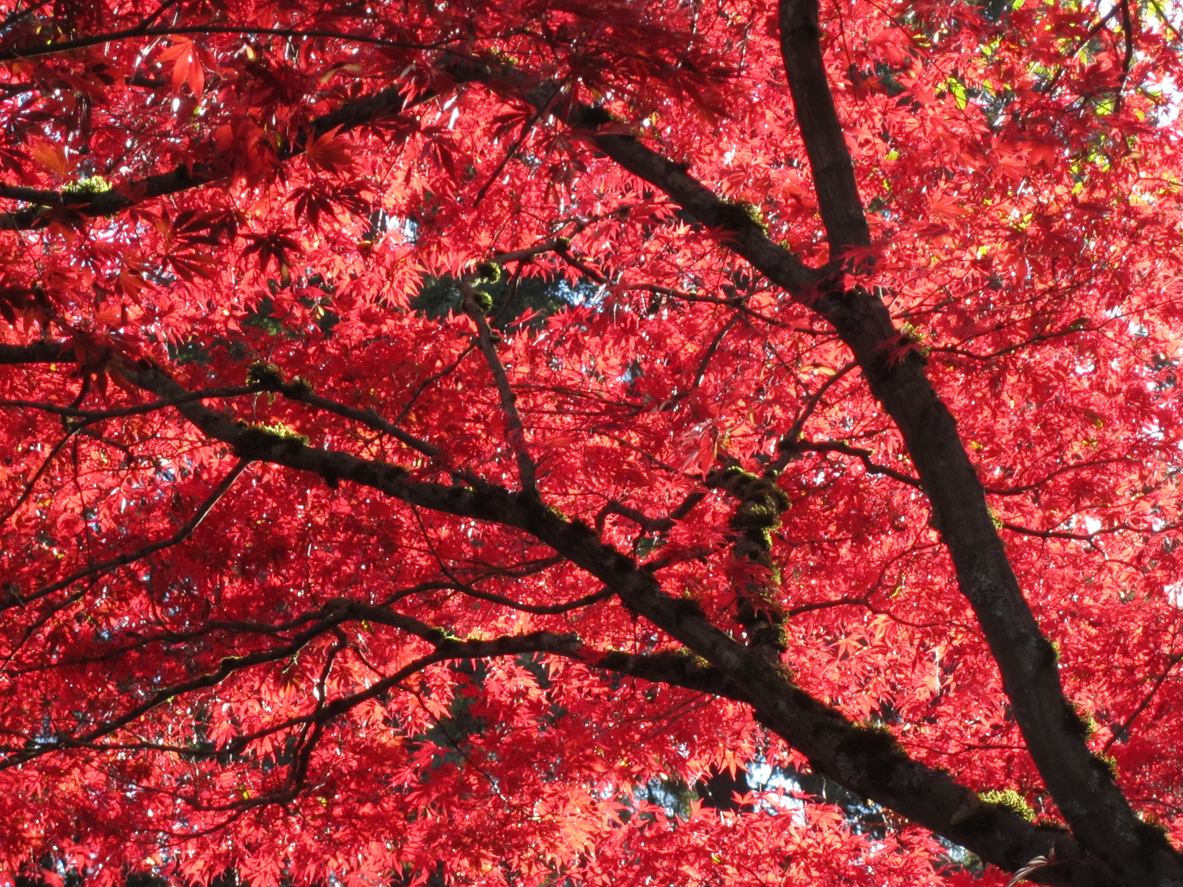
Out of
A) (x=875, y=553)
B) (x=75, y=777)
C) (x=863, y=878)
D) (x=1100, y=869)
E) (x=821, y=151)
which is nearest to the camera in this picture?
(x=1100, y=869)

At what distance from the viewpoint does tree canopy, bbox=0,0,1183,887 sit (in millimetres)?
3555

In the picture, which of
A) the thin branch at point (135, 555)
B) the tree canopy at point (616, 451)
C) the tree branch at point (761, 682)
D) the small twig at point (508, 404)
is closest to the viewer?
the tree branch at point (761, 682)

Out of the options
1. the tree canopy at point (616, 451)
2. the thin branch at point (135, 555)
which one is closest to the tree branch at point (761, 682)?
the tree canopy at point (616, 451)

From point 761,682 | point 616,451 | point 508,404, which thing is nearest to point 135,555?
point 508,404

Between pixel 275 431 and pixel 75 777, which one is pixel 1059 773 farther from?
pixel 75 777

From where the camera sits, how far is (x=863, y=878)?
495 centimetres

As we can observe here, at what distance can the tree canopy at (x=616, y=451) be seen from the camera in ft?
Answer: 11.7

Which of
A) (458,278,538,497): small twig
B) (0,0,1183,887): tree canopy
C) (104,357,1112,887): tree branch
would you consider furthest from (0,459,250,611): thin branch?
(458,278,538,497): small twig

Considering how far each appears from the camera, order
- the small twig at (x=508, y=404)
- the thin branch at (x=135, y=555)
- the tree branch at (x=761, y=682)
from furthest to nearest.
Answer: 1. the small twig at (x=508, y=404)
2. the thin branch at (x=135, y=555)
3. the tree branch at (x=761, y=682)

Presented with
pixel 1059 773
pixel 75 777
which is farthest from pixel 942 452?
pixel 75 777

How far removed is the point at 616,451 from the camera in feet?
15.6

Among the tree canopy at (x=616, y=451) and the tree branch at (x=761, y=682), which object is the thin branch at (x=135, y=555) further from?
the tree branch at (x=761, y=682)

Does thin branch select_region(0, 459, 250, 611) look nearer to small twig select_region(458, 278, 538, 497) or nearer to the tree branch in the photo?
the tree branch

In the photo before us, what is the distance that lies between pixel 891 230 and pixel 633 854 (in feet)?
12.1
